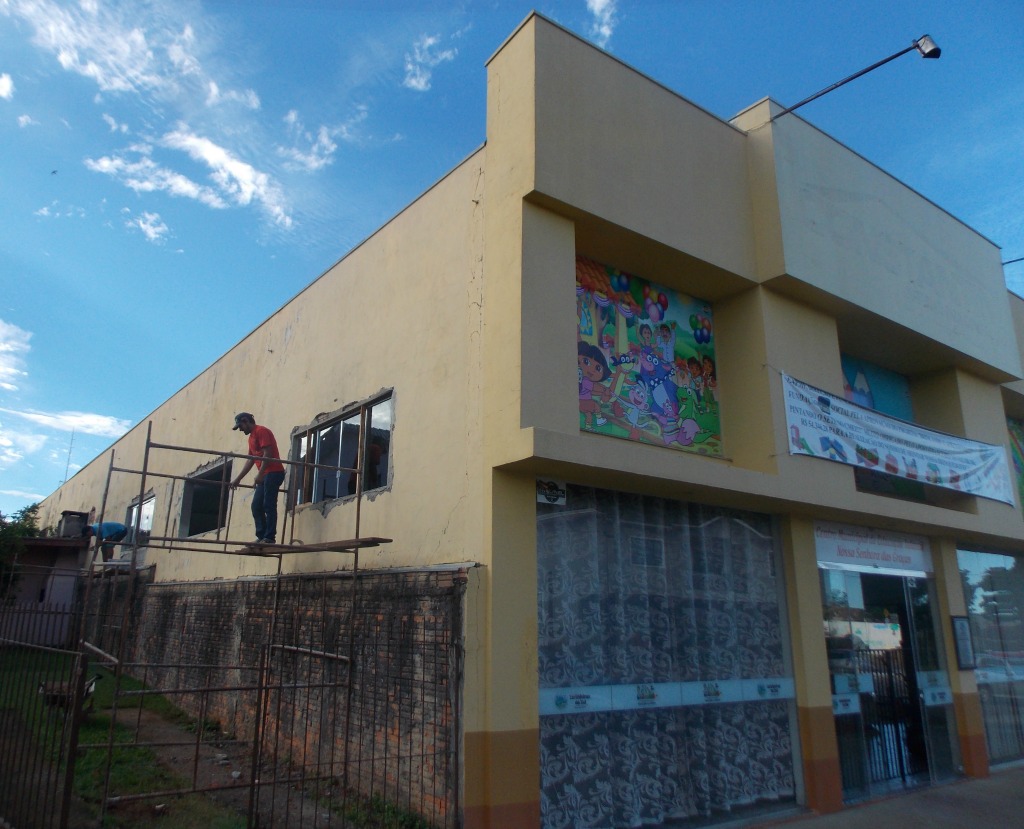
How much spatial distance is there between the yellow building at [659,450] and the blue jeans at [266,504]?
1.68 ft

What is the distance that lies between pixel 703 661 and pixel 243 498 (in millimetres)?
7304

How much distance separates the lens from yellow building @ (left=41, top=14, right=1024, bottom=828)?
7090mm

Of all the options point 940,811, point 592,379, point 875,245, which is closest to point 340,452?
point 592,379

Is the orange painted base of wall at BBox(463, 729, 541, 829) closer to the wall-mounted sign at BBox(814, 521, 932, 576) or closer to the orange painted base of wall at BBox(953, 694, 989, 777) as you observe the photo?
the wall-mounted sign at BBox(814, 521, 932, 576)

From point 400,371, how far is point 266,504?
261 cm

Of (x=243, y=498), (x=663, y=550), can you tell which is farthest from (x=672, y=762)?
(x=243, y=498)

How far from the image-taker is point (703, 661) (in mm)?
8281

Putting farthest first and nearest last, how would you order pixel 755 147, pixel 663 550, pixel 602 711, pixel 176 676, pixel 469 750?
pixel 176 676
pixel 755 147
pixel 663 550
pixel 602 711
pixel 469 750

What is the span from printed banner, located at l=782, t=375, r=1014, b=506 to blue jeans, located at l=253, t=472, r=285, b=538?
6.34m

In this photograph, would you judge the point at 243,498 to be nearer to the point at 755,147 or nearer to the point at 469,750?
the point at 469,750

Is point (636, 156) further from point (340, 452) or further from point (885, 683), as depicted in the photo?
point (885, 683)

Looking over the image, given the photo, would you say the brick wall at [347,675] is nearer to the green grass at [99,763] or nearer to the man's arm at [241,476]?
the green grass at [99,763]

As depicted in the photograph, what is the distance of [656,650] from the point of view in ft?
25.9

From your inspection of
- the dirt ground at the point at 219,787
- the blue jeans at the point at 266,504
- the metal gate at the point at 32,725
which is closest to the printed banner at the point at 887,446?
the blue jeans at the point at 266,504
